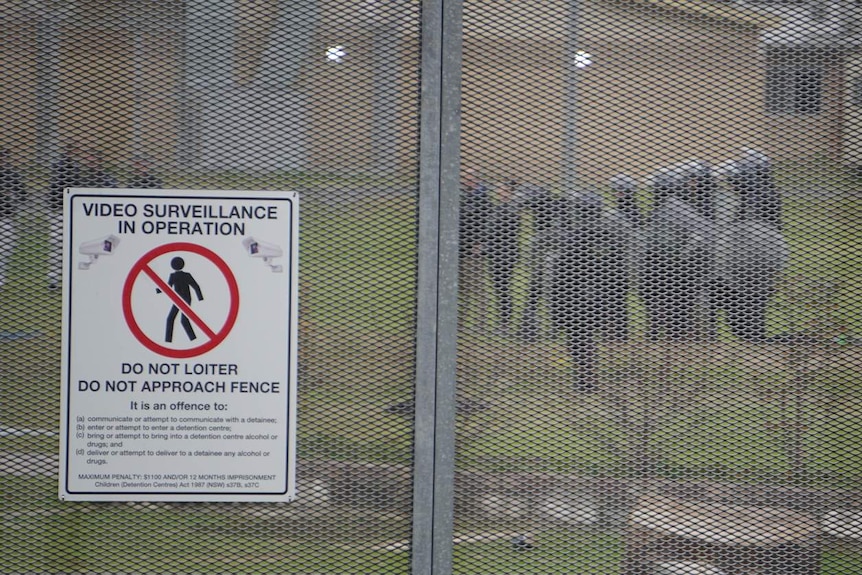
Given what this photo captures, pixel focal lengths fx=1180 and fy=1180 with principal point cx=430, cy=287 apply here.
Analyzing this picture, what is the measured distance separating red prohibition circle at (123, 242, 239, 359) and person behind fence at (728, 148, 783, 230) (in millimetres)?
1810

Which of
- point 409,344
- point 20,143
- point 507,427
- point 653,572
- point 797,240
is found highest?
Result: point 20,143

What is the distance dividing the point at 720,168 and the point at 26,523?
2.75 meters

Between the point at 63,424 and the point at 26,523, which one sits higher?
the point at 63,424

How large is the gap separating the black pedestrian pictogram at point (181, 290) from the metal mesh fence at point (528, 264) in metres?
0.33

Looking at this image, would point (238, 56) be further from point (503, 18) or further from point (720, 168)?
point (720, 168)

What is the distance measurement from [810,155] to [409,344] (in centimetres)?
159

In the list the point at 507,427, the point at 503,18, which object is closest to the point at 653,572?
the point at 507,427

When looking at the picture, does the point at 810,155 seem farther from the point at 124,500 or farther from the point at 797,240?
the point at 124,500

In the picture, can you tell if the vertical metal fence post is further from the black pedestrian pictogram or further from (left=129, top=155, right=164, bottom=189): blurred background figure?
(left=129, top=155, right=164, bottom=189): blurred background figure

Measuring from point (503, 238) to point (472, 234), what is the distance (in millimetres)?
112

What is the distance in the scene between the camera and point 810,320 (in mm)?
4230

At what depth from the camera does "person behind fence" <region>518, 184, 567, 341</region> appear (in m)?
4.19

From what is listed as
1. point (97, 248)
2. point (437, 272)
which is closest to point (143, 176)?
point (97, 248)

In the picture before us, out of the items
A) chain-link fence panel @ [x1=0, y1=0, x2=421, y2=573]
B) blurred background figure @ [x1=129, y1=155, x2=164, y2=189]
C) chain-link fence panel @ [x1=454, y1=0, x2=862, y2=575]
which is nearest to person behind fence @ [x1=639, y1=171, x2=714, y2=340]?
chain-link fence panel @ [x1=454, y1=0, x2=862, y2=575]
